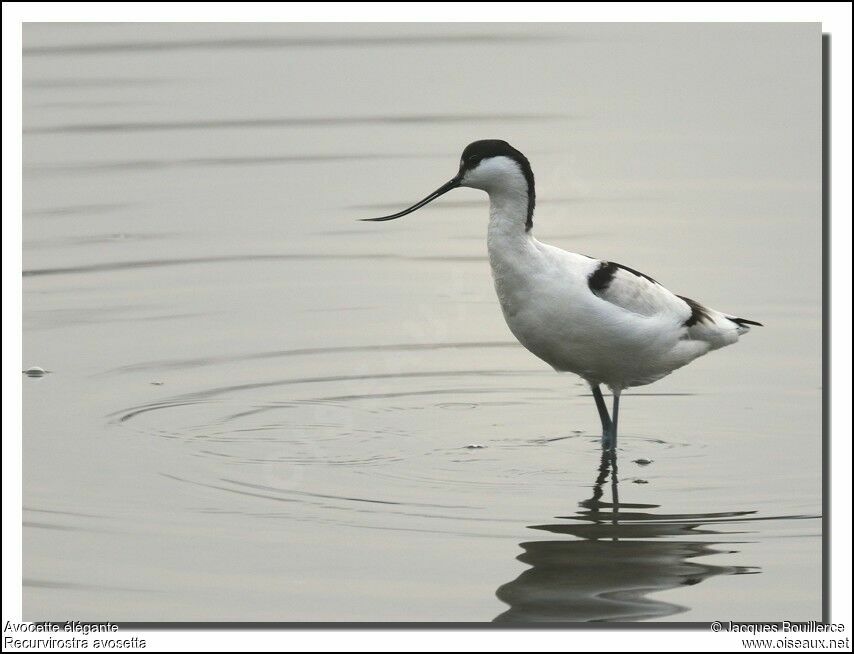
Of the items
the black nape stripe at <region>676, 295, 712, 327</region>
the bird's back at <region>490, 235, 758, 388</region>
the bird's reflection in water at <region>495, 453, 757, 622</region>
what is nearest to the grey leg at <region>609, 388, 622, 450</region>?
the bird's back at <region>490, 235, 758, 388</region>

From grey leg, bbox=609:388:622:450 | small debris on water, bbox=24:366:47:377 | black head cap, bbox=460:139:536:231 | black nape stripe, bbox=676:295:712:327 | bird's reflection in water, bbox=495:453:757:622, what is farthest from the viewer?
small debris on water, bbox=24:366:47:377

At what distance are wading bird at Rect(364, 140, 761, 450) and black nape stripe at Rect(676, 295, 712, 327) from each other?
238mm

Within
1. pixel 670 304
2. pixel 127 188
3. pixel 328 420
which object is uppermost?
pixel 127 188

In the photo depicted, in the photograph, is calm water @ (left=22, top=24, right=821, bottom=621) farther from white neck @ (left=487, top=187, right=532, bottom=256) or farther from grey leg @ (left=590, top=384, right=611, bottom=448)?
white neck @ (left=487, top=187, right=532, bottom=256)

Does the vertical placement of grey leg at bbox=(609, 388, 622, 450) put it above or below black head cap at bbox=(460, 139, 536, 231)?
below

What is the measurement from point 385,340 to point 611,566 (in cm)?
415

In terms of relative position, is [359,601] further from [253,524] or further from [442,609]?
[253,524]

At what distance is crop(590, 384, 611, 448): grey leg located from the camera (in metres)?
9.34

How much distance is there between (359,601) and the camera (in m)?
7.31

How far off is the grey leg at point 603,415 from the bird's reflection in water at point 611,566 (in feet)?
2.87

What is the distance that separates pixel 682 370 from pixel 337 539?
12.2ft

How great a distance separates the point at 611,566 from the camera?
297 inches

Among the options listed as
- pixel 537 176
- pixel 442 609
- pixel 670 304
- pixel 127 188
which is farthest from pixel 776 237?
pixel 442 609

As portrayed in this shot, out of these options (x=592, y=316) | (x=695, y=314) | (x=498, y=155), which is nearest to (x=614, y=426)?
(x=592, y=316)
